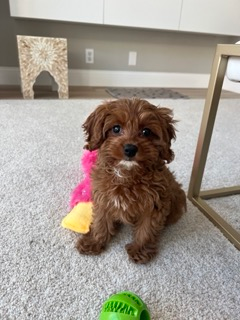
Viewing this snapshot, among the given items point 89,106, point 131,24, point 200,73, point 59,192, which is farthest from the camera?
point 200,73

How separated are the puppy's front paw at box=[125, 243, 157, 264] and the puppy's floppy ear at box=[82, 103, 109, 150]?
0.34 m

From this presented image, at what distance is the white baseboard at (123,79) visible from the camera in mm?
3068

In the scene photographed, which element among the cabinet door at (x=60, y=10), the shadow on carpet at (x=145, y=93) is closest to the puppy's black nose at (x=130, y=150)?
the shadow on carpet at (x=145, y=93)

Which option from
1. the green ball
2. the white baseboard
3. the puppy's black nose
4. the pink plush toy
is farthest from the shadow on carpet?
the green ball

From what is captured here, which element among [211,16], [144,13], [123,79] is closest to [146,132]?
[144,13]

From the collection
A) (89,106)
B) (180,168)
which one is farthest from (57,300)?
(89,106)

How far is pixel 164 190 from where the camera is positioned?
838mm

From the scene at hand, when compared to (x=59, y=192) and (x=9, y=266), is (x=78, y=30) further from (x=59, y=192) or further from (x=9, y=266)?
(x=9, y=266)

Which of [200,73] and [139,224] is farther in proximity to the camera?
[200,73]

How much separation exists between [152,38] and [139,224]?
305cm

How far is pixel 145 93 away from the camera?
3115 mm

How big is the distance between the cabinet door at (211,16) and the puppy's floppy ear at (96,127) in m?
2.81

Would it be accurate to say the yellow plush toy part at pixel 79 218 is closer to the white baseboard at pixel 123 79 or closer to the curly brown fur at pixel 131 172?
the curly brown fur at pixel 131 172

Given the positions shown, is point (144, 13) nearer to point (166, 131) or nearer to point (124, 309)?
point (166, 131)
